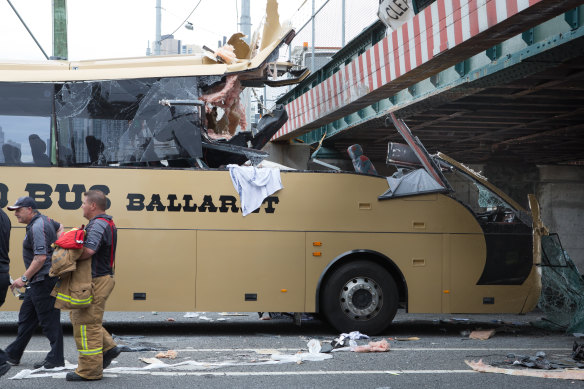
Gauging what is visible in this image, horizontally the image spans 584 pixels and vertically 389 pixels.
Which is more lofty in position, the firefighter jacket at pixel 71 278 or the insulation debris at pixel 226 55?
the insulation debris at pixel 226 55

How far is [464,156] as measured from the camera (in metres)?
21.0

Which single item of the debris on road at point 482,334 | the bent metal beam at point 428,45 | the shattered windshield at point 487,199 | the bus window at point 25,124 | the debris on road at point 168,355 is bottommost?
the debris on road at point 482,334

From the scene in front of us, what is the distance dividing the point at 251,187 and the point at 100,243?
3.69 metres

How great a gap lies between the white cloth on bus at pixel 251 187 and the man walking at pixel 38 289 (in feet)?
10.8

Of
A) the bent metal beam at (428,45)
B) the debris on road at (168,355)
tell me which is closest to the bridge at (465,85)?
the bent metal beam at (428,45)

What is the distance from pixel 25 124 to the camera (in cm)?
1061

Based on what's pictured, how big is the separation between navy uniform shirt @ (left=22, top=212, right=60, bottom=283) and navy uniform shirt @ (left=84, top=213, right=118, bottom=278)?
0.68m

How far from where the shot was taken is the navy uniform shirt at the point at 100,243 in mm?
7430

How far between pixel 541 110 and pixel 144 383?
915cm

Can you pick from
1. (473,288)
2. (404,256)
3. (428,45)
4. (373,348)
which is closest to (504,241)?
(473,288)

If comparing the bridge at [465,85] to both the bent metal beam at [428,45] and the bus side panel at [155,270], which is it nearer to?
the bent metal beam at [428,45]

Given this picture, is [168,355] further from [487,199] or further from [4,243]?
[487,199]

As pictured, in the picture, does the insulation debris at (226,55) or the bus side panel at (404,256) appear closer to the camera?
the bus side panel at (404,256)

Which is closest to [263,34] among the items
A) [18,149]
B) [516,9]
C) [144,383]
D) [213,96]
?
[213,96]
